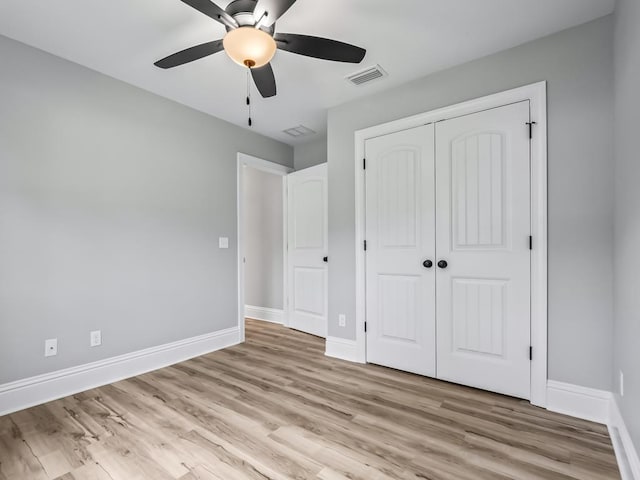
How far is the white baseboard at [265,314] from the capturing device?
15.1 ft

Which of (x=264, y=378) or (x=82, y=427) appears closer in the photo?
(x=82, y=427)

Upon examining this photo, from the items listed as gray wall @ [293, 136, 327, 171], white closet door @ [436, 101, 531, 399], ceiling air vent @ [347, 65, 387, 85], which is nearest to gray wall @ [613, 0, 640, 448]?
white closet door @ [436, 101, 531, 399]

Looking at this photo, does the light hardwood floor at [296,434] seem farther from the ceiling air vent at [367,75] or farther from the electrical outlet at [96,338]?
the ceiling air vent at [367,75]

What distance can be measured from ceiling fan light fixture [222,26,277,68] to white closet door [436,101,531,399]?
→ 1.55 metres

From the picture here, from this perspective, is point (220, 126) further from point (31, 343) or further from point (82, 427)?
point (82, 427)

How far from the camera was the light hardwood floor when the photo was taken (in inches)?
60.2

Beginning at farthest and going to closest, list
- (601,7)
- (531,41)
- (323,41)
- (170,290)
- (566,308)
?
(170,290) < (531,41) < (566,308) < (601,7) < (323,41)

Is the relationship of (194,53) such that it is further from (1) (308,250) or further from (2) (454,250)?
(1) (308,250)

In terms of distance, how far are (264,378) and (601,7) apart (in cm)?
341

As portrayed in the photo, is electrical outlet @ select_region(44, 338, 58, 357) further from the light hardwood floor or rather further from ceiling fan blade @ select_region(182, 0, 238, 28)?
ceiling fan blade @ select_region(182, 0, 238, 28)

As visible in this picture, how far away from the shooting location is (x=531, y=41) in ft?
7.16

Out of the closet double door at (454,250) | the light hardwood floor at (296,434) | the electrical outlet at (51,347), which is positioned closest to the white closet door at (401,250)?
the closet double door at (454,250)

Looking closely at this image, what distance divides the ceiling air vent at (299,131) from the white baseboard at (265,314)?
2441 millimetres

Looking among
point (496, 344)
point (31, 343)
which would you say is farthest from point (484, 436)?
point (31, 343)
